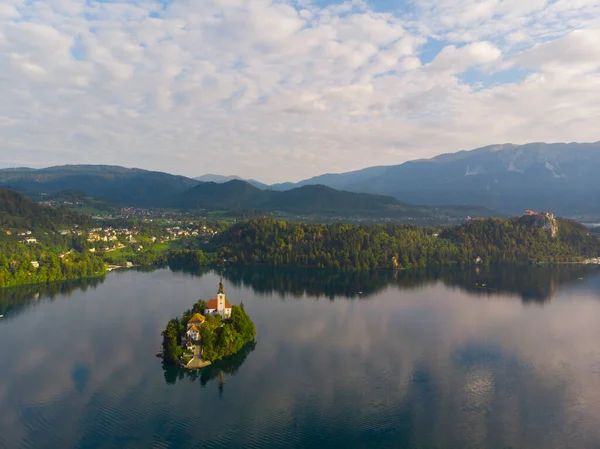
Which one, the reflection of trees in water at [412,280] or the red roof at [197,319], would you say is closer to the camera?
the red roof at [197,319]

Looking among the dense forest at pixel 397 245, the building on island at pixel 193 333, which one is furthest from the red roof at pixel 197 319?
the dense forest at pixel 397 245

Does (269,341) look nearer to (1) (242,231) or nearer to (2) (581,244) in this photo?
(1) (242,231)

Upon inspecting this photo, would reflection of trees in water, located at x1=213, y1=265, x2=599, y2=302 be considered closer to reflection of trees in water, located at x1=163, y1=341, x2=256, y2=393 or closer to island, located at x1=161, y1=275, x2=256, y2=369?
island, located at x1=161, y1=275, x2=256, y2=369

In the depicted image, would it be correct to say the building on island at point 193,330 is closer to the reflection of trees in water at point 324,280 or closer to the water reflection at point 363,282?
the water reflection at point 363,282

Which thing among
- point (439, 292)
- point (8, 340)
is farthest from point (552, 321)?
point (8, 340)

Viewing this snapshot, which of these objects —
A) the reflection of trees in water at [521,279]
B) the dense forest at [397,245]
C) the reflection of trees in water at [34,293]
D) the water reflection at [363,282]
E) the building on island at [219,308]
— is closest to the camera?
the building on island at [219,308]

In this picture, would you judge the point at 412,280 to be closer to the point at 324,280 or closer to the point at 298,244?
the point at 324,280

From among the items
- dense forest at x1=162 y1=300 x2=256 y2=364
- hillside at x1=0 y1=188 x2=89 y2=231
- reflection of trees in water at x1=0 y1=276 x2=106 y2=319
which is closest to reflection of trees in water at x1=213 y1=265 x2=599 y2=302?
reflection of trees in water at x1=0 y1=276 x2=106 y2=319

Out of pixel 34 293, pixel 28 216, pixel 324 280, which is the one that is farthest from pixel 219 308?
pixel 28 216
